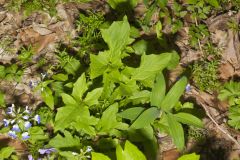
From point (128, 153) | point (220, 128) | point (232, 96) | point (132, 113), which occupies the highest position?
point (128, 153)

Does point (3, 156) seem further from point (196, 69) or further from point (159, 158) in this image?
point (196, 69)

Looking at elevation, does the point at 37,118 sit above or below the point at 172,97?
below

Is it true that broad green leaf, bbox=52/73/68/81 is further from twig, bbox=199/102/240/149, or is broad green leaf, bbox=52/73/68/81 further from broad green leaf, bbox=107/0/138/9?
twig, bbox=199/102/240/149

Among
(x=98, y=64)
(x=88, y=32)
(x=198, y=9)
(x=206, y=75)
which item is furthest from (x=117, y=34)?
(x=198, y=9)

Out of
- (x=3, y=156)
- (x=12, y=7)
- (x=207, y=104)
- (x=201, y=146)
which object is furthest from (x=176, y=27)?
(x=3, y=156)

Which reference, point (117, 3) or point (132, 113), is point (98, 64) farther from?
point (117, 3)

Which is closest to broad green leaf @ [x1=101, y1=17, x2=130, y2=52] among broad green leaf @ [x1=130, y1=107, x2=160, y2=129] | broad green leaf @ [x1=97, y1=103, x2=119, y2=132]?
broad green leaf @ [x1=97, y1=103, x2=119, y2=132]
